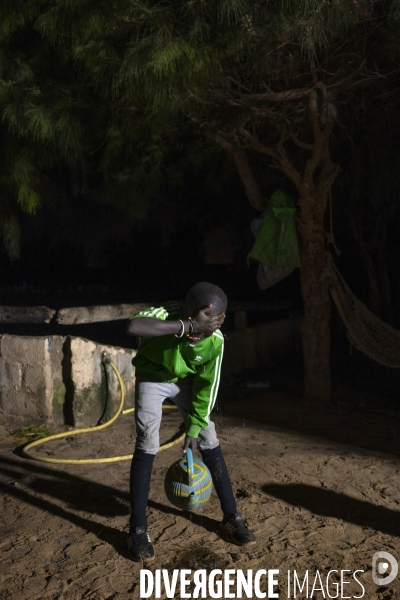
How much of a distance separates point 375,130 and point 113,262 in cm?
1187

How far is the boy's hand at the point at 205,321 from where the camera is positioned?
2.64 metres

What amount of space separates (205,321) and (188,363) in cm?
33

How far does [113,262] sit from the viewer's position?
17734 mm

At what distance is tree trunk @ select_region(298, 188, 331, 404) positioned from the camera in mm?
5977

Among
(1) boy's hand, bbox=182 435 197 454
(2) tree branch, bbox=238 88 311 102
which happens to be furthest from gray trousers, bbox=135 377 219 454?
(2) tree branch, bbox=238 88 311 102

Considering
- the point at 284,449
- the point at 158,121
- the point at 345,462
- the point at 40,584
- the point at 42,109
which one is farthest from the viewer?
the point at 158,121

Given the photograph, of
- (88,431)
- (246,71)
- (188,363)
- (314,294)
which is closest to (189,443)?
(188,363)

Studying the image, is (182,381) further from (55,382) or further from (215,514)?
(55,382)

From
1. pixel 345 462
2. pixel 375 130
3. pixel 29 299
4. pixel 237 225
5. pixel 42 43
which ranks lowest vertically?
pixel 345 462

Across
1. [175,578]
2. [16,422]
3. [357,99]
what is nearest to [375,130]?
[357,99]

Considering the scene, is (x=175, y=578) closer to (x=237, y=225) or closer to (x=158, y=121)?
(x=158, y=121)

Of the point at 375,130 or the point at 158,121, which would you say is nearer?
the point at 158,121

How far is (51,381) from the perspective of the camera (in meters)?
5.07

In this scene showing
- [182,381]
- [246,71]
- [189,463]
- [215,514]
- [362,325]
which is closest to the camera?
[189,463]
